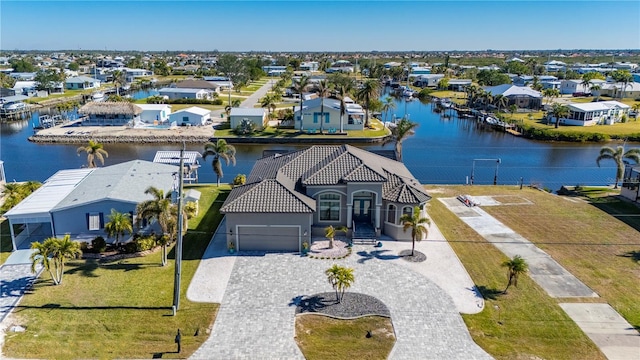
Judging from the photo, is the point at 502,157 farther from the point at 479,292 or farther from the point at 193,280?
the point at 193,280

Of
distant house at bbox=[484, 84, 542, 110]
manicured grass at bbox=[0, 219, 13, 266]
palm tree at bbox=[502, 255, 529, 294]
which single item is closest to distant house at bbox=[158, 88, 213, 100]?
distant house at bbox=[484, 84, 542, 110]

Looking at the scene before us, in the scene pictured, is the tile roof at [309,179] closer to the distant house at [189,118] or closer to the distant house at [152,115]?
the distant house at [189,118]

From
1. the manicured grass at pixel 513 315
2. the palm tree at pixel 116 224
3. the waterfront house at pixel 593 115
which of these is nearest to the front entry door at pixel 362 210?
the manicured grass at pixel 513 315

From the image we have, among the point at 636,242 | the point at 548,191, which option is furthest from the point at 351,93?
the point at 636,242

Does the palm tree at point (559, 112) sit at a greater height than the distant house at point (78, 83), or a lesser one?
lesser

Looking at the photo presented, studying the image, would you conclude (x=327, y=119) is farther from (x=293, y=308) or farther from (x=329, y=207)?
(x=293, y=308)

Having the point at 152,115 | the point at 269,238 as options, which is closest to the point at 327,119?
the point at 152,115
